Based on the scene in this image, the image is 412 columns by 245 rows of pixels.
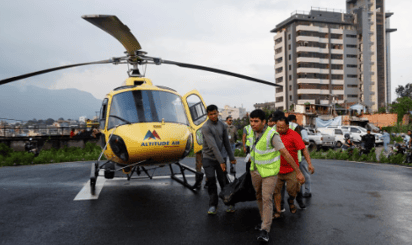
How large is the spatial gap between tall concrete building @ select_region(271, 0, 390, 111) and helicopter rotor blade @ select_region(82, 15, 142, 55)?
72.9 metres

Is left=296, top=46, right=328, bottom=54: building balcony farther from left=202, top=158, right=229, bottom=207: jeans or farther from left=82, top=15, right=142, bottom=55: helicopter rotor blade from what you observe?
left=202, top=158, right=229, bottom=207: jeans

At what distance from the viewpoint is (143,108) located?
24.0ft

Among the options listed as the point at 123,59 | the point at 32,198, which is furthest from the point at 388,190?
the point at 32,198

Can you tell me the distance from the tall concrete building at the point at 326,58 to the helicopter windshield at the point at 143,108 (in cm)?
7248

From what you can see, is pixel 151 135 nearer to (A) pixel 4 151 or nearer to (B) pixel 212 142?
(B) pixel 212 142

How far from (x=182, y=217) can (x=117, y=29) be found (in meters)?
3.69

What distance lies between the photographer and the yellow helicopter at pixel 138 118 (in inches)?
262

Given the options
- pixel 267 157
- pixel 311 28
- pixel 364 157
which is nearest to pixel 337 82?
pixel 311 28

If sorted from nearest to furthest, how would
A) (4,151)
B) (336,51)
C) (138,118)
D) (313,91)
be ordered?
(138,118)
(4,151)
(313,91)
(336,51)

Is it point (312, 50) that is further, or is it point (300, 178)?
point (312, 50)

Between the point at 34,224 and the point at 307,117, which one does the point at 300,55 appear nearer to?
the point at 307,117

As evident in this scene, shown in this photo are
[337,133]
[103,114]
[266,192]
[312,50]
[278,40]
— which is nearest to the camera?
[266,192]

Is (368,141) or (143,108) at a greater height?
(143,108)

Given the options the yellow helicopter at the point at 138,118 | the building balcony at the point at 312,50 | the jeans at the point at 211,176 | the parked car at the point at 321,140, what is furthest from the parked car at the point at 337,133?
the building balcony at the point at 312,50
